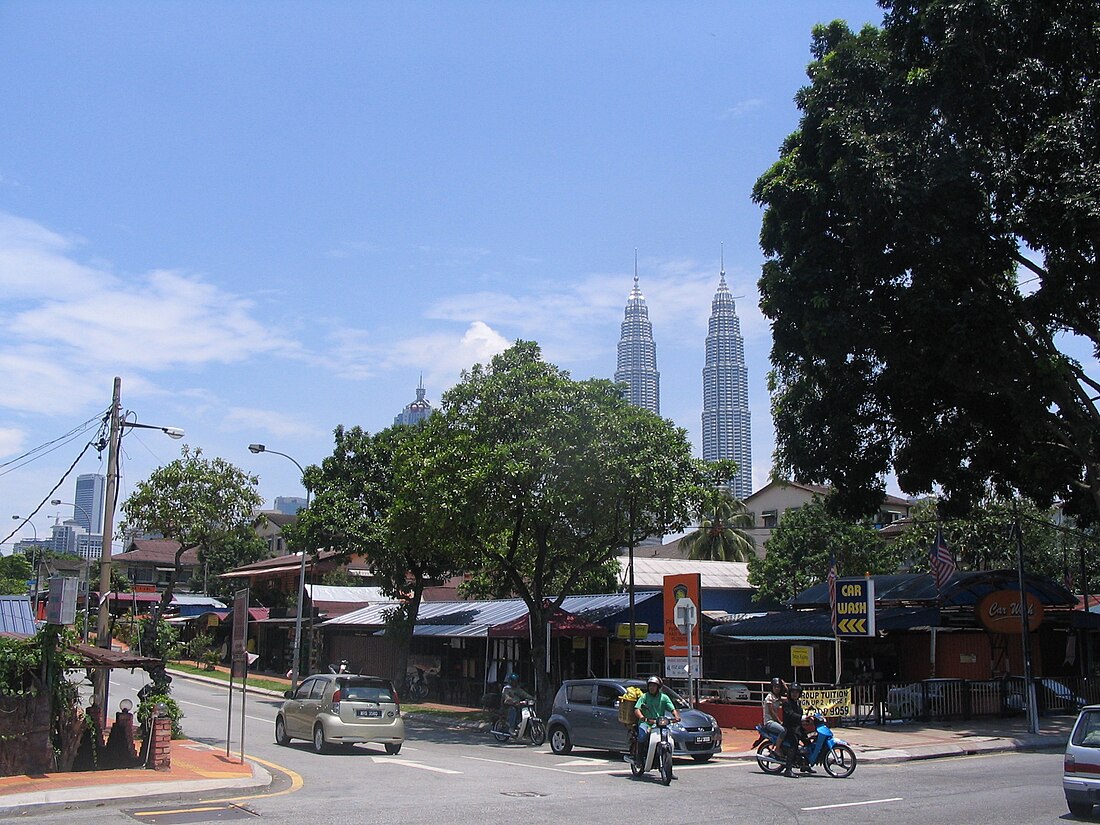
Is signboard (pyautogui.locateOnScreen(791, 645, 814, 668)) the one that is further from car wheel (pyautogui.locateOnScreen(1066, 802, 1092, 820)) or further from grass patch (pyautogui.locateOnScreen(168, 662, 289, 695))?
grass patch (pyautogui.locateOnScreen(168, 662, 289, 695))

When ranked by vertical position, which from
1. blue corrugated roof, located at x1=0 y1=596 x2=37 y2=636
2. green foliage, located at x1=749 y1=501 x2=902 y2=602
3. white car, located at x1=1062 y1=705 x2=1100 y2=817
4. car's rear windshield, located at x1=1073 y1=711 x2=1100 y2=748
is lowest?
white car, located at x1=1062 y1=705 x2=1100 y2=817

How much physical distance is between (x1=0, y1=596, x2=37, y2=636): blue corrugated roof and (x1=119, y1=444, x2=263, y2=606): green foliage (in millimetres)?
37925

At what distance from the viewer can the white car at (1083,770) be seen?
12.1 meters

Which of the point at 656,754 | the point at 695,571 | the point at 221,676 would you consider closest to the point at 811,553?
the point at 695,571

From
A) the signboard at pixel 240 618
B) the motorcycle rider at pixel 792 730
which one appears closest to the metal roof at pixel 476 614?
the motorcycle rider at pixel 792 730

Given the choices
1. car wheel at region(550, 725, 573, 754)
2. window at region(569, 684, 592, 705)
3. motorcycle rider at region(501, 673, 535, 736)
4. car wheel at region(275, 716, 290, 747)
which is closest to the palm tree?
motorcycle rider at region(501, 673, 535, 736)

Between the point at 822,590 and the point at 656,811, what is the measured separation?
26.3m

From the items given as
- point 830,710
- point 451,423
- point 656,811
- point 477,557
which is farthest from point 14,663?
point 830,710

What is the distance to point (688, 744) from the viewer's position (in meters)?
19.5

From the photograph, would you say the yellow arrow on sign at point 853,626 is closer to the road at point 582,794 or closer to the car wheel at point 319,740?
the road at point 582,794

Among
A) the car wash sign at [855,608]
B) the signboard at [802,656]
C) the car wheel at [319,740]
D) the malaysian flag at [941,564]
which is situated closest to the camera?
the car wheel at [319,740]

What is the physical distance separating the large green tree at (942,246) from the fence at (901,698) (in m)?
5.39

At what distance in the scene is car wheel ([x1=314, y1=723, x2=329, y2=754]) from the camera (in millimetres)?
20906

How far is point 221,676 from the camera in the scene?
4962 cm
